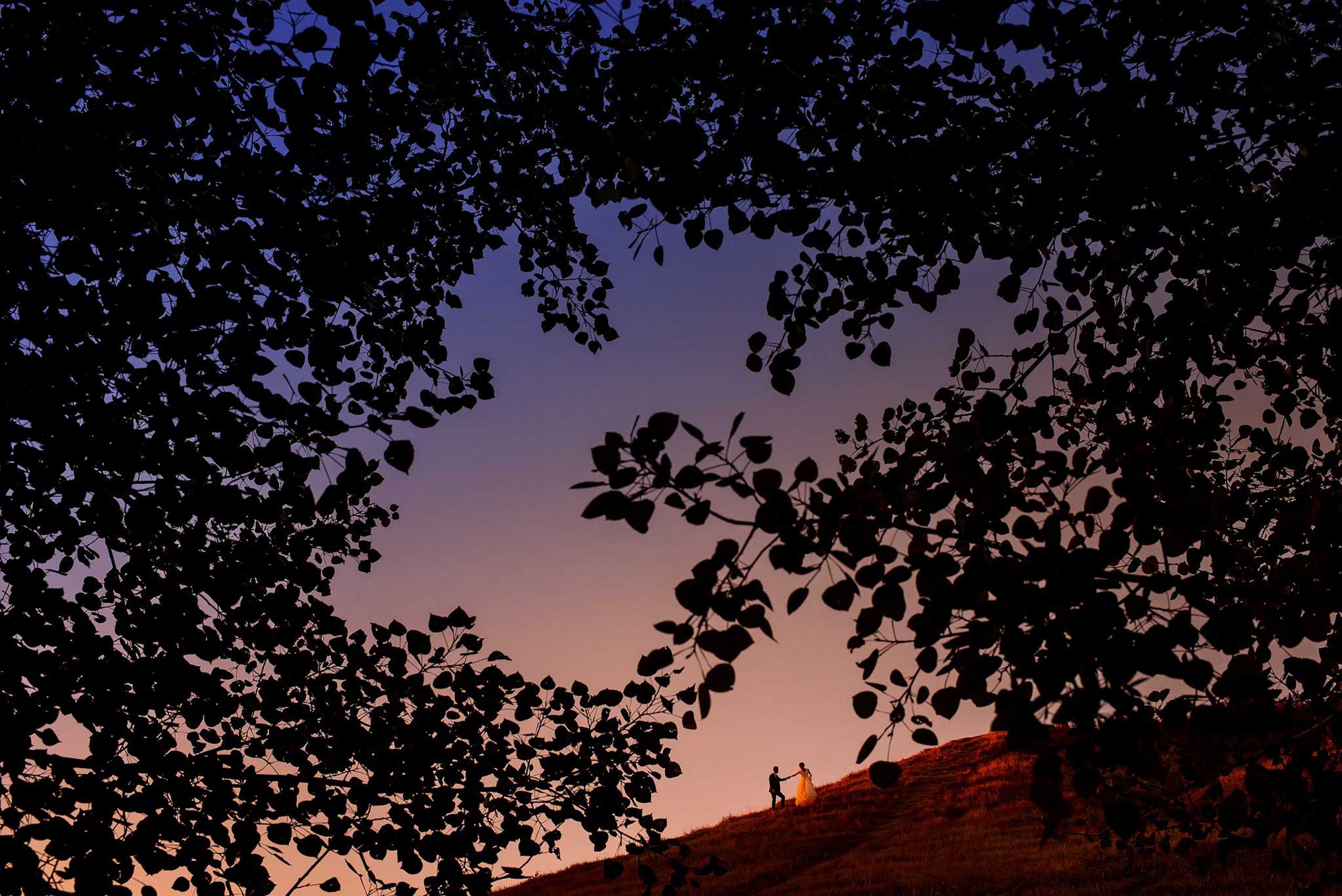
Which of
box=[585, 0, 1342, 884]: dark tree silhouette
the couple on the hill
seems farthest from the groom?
box=[585, 0, 1342, 884]: dark tree silhouette

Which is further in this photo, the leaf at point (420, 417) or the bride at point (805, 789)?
the bride at point (805, 789)

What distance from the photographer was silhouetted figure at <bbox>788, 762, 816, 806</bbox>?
27656mm

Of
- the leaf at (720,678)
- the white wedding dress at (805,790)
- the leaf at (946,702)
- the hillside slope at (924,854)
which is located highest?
the leaf at (720,678)

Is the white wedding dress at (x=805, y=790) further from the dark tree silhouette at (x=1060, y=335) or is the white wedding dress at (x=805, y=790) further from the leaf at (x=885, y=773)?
the leaf at (x=885, y=773)

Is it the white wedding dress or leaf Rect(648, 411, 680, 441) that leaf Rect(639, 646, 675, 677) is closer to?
leaf Rect(648, 411, 680, 441)

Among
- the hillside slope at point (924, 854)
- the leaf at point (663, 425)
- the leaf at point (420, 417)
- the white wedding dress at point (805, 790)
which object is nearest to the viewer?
the leaf at point (663, 425)

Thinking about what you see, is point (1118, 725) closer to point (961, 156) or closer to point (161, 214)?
point (961, 156)

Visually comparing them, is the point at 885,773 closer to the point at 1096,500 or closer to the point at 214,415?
the point at 1096,500

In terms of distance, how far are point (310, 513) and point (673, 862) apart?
3.06 meters

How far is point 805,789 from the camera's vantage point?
2831 centimetres

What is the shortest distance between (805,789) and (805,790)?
78mm

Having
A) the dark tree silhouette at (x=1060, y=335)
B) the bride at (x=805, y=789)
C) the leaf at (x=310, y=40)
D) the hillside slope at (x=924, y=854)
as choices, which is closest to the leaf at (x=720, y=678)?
the dark tree silhouette at (x=1060, y=335)

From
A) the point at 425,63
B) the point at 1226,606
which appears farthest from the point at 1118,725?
the point at 425,63

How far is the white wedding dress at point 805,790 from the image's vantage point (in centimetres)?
2764
